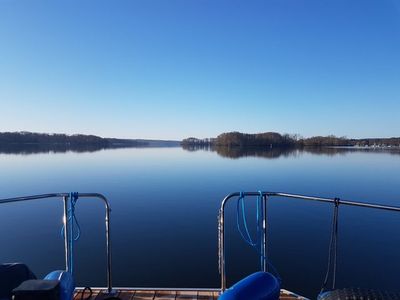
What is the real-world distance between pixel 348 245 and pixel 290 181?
12520 mm

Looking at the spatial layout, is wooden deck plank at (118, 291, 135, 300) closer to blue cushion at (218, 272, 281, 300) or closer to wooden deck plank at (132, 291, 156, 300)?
wooden deck plank at (132, 291, 156, 300)

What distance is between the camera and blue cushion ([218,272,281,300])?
1.95m

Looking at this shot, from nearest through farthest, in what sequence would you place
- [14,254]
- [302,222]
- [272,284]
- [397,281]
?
1. [272,284]
2. [397,281]
3. [14,254]
4. [302,222]

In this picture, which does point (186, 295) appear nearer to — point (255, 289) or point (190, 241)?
point (255, 289)

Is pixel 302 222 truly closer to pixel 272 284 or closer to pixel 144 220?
pixel 144 220

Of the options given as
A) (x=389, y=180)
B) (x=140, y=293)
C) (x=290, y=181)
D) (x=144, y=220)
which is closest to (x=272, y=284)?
(x=140, y=293)

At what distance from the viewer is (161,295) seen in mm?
3357

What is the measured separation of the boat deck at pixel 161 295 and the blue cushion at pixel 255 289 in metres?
1.35

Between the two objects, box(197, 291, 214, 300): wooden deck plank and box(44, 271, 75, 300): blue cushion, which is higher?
box(44, 271, 75, 300): blue cushion

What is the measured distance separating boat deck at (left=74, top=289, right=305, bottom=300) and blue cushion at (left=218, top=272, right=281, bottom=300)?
4.44ft

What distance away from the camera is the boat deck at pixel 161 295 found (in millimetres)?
3295

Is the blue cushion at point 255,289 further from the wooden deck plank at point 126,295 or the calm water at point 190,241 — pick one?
the calm water at point 190,241

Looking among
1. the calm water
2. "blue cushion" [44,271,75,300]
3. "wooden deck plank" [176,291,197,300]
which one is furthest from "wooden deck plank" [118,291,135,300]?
the calm water

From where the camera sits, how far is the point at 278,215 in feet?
40.1
